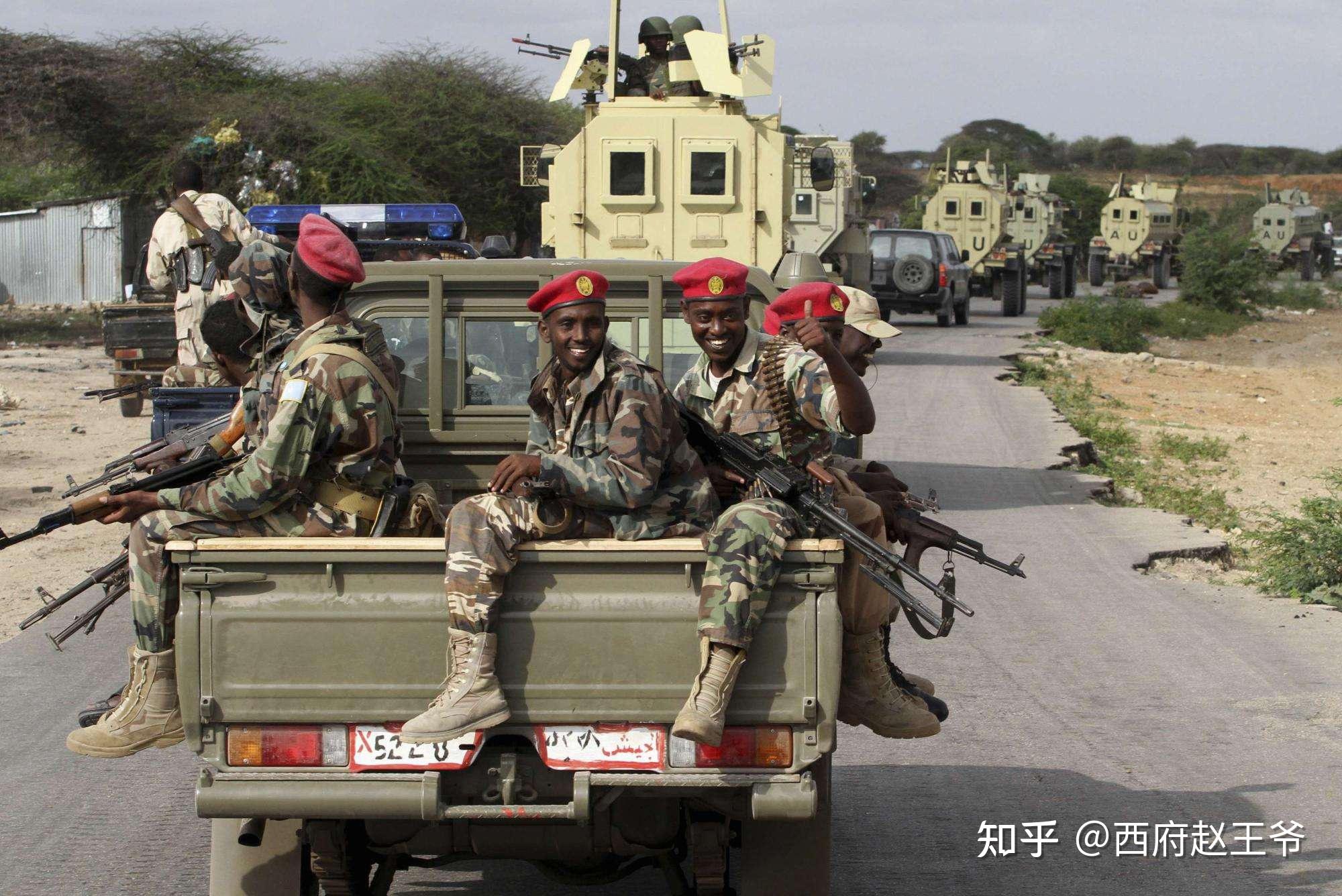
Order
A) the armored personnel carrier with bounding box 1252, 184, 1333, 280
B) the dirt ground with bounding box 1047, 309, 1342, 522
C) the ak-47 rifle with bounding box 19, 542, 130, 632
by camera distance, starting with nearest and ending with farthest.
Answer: the ak-47 rifle with bounding box 19, 542, 130, 632 → the dirt ground with bounding box 1047, 309, 1342, 522 → the armored personnel carrier with bounding box 1252, 184, 1333, 280

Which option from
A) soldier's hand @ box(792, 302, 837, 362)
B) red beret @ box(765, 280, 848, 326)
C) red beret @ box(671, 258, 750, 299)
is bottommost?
soldier's hand @ box(792, 302, 837, 362)

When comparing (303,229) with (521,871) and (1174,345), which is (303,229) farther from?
(1174,345)

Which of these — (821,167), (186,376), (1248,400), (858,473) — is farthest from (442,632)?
(1248,400)

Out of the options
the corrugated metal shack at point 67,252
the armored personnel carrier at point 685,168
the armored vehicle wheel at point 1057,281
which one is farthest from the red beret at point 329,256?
the armored vehicle wheel at point 1057,281

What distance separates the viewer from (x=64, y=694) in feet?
22.6

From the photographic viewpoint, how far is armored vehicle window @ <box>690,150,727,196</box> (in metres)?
12.5

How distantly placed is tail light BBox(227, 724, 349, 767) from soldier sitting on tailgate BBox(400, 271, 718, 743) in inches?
8.3

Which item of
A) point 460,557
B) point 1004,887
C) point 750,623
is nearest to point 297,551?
point 460,557

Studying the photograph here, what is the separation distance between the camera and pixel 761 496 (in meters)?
4.17

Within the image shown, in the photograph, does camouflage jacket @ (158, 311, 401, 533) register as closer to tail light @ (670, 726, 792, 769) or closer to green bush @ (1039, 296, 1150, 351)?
tail light @ (670, 726, 792, 769)

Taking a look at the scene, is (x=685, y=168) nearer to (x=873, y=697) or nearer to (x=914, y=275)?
(x=873, y=697)

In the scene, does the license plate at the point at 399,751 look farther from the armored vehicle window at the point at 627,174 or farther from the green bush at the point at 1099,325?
the green bush at the point at 1099,325

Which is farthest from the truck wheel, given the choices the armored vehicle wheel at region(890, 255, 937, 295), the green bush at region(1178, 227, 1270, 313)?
the green bush at region(1178, 227, 1270, 313)

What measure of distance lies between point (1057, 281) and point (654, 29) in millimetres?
33433
